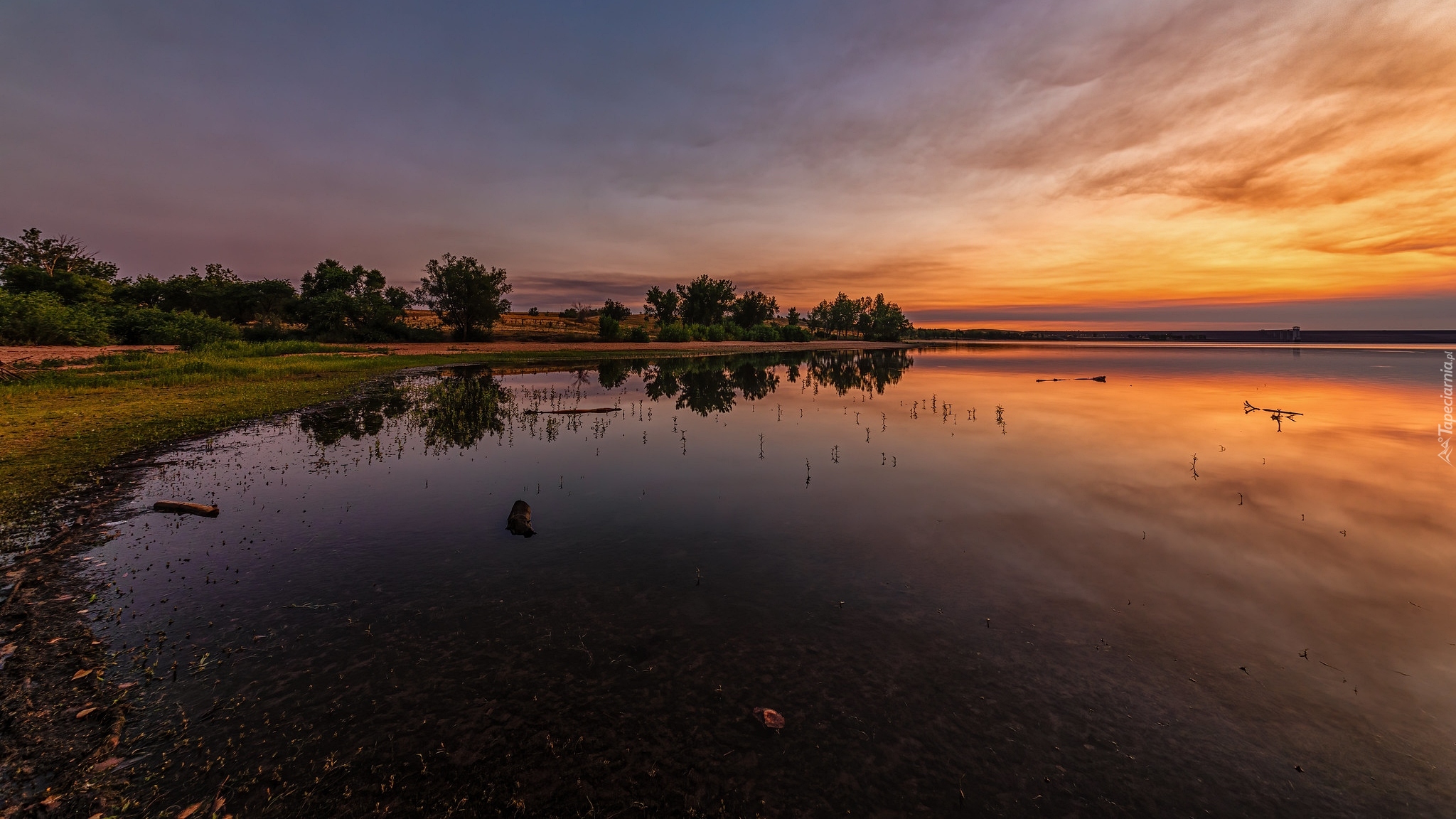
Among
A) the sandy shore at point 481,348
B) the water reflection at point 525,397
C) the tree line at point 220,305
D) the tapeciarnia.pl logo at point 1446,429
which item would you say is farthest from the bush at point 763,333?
the tapeciarnia.pl logo at point 1446,429

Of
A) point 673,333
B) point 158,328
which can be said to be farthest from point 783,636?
point 673,333

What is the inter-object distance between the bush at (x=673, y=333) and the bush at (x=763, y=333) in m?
28.3

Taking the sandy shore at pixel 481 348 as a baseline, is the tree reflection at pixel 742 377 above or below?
below

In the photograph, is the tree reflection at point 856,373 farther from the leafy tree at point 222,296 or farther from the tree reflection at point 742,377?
the leafy tree at point 222,296

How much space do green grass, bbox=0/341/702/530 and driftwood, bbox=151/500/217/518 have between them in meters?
1.83

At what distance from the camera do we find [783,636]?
23.6 feet

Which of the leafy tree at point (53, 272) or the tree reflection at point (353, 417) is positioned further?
the leafy tree at point (53, 272)

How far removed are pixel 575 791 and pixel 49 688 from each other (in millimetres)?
6033

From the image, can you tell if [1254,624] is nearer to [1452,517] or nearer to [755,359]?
[1452,517]

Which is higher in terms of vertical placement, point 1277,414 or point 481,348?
point 481,348

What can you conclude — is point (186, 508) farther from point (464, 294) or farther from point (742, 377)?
point (464, 294)

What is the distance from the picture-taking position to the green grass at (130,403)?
41.9ft

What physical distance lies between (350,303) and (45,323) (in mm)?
32173

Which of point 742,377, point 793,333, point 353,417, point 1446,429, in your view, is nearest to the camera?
point 353,417
